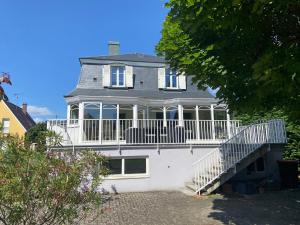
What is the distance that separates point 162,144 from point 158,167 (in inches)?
45.4

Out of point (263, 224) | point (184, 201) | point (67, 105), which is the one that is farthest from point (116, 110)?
point (263, 224)

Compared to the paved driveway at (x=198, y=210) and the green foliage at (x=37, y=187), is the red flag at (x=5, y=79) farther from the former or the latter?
the paved driveway at (x=198, y=210)

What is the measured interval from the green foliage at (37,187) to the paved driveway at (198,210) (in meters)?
2.76

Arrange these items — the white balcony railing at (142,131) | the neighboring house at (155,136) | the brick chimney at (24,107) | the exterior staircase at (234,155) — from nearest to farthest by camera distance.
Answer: the exterior staircase at (234,155) → the neighboring house at (155,136) → the white balcony railing at (142,131) → the brick chimney at (24,107)

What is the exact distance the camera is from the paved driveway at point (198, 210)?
28.6 feet

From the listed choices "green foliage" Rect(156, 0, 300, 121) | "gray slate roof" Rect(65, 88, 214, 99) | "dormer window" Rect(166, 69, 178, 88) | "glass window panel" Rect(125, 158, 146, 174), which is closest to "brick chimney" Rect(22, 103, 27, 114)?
"gray slate roof" Rect(65, 88, 214, 99)

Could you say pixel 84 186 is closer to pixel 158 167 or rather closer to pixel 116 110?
pixel 158 167

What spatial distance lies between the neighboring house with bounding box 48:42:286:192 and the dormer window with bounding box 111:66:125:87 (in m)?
0.07

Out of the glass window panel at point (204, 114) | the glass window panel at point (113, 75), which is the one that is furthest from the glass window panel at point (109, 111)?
the glass window panel at point (204, 114)

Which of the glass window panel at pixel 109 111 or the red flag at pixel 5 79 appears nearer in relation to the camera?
the red flag at pixel 5 79

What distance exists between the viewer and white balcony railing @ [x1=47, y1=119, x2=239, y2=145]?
48.5 feet

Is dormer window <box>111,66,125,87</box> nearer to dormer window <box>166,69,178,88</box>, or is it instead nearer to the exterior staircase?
dormer window <box>166,69,178,88</box>

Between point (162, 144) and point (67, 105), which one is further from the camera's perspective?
point (67, 105)

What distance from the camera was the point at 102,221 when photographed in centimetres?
884
